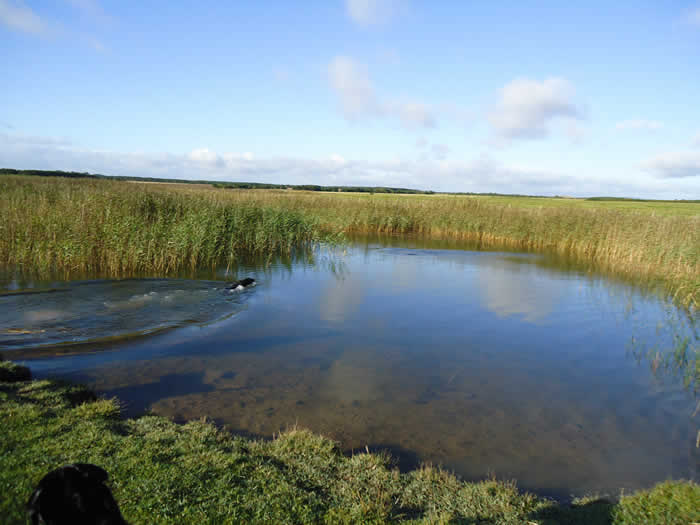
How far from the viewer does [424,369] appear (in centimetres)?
607

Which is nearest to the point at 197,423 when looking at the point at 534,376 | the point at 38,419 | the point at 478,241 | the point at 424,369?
the point at 38,419

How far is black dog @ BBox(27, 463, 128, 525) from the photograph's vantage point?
1.20m

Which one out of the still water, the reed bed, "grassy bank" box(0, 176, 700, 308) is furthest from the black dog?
the reed bed

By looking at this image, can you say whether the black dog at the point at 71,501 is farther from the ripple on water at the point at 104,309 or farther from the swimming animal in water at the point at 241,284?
the swimming animal in water at the point at 241,284

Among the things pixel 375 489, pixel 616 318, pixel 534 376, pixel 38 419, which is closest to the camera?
pixel 375 489

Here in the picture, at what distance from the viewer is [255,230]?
15203mm

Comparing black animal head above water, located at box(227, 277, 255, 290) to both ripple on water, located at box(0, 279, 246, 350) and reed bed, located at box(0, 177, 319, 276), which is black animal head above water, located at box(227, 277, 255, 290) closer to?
ripple on water, located at box(0, 279, 246, 350)

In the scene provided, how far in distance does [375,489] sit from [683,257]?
44.9 ft

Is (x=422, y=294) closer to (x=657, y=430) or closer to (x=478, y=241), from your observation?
(x=657, y=430)

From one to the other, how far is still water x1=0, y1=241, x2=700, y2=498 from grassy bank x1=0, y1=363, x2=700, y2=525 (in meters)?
0.50

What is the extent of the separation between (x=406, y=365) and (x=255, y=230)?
1029 centimetres

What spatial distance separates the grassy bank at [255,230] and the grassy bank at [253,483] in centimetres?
558

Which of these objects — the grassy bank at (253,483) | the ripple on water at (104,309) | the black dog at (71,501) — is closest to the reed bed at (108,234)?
the ripple on water at (104,309)

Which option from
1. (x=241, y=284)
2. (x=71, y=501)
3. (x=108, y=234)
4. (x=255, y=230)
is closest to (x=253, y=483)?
(x=71, y=501)
